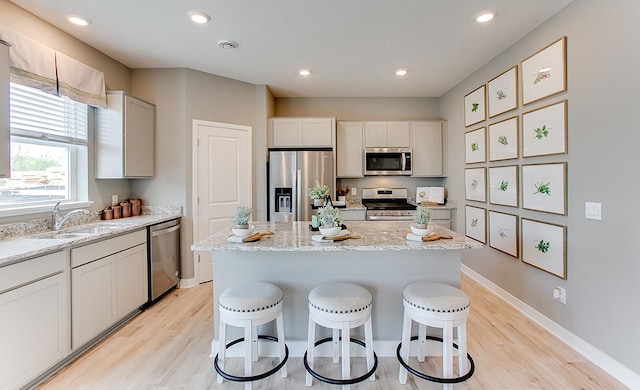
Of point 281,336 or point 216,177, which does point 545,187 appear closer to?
point 281,336

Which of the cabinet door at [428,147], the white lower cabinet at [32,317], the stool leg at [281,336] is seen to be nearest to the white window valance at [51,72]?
the white lower cabinet at [32,317]

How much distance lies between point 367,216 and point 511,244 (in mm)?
1833

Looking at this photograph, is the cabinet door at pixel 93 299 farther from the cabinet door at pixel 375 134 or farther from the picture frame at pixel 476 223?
the picture frame at pixel 476 223

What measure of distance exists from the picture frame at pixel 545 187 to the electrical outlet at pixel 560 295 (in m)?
0.65

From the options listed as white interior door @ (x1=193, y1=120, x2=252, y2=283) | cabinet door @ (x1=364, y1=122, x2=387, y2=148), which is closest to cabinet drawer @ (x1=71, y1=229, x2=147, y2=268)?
white interior door @ (x1=193, y1=120, x2=252, y2=283)

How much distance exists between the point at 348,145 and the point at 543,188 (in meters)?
2.67

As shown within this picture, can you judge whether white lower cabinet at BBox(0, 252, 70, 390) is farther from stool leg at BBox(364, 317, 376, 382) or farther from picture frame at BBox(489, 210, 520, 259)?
picture frame at BBox(489, 210, 520, 259)

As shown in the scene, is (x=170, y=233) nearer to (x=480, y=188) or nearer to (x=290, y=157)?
(x=290, y=157)

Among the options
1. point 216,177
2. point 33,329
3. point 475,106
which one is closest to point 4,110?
point 33,329

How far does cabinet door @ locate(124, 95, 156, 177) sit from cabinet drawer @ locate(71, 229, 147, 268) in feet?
2.44

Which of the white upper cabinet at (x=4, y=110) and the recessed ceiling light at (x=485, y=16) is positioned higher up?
the recessed ceiling light at (x=485, y=16)

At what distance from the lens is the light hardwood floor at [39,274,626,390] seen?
183 centimetres

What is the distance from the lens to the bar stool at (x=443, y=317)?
1.64 metres

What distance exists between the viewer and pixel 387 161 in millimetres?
4496
